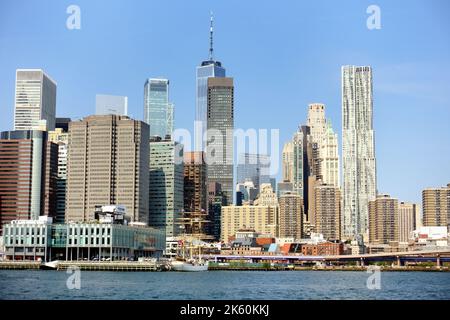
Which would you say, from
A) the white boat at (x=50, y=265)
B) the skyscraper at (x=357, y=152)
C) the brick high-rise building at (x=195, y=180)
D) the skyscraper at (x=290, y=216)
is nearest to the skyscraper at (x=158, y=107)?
the brick high-rise building at (x=195, y=180)

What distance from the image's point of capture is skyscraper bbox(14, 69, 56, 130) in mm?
96062

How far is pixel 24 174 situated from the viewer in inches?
3755

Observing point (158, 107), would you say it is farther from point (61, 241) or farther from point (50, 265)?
point (50, 265)

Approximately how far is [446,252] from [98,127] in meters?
49.7

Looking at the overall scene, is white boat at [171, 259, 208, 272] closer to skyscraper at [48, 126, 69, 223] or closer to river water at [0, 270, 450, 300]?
skyscraper at [48, 126, 69, 223]

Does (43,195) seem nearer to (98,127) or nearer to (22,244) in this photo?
(98,127)

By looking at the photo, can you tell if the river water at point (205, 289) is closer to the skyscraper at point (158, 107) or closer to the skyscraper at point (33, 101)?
the skyscraper at point (33, 101)

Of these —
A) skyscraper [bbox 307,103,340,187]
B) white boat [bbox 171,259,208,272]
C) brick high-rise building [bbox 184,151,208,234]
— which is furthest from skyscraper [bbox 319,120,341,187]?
white boat [bbox 171,259,208,272]

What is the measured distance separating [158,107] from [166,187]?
3989cm

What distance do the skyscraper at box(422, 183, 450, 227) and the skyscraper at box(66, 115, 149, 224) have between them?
1938 inches

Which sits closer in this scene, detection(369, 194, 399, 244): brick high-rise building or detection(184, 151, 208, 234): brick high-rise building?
detection(184, 151, 208, 234): brick high-rise building

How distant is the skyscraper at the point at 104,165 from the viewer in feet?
332
